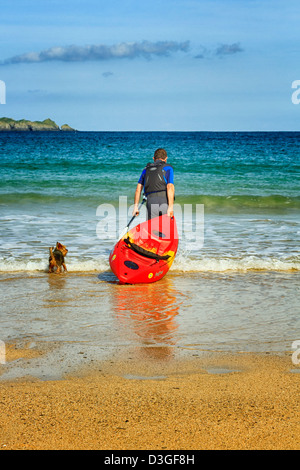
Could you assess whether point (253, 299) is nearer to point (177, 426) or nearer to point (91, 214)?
point (177, 426)

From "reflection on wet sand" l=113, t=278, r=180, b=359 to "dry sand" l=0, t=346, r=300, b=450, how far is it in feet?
1.70

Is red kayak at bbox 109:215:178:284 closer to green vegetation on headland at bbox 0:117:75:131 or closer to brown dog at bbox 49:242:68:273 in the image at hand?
brown dog at bbox 49:242:68:273

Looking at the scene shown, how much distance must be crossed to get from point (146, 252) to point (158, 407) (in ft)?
14.1

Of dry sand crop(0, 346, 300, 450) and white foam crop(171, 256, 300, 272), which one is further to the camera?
white foam crop(171, 256, 300, 272)

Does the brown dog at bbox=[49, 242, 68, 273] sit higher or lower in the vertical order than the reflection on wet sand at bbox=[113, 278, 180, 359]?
higher

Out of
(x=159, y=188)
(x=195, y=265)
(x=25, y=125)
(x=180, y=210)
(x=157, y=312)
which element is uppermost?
(x=25, y=125)

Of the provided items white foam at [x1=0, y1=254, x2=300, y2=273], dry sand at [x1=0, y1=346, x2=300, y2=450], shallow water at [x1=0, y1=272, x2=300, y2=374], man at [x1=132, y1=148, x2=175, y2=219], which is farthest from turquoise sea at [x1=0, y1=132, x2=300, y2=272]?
dry sand at [x1=0, y1=346, x2=300, y2=450]

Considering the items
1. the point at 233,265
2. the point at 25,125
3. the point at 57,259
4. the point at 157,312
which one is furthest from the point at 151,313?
the point at 25,125

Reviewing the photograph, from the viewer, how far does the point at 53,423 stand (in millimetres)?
3709

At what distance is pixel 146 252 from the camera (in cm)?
812

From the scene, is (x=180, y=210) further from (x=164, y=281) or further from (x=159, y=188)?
(x=164, y=281)

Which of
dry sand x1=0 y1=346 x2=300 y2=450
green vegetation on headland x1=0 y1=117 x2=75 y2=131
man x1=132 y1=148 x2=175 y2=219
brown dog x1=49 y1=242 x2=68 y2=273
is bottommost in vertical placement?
dry sand x1=0 y1=346 x2=300 y2=450

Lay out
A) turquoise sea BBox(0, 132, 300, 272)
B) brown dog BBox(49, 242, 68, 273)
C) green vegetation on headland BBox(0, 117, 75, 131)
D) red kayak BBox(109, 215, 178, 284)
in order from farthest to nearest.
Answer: green vegetation on headland BBox(0, 117, 75, 131)
turquoise sea BBox(0, 132, 300, 272)
brown dog BBox(49, 242, 68, 273)
red kayak BBox(109, 215, 178, 284)

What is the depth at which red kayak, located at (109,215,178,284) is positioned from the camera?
26.2 feet
